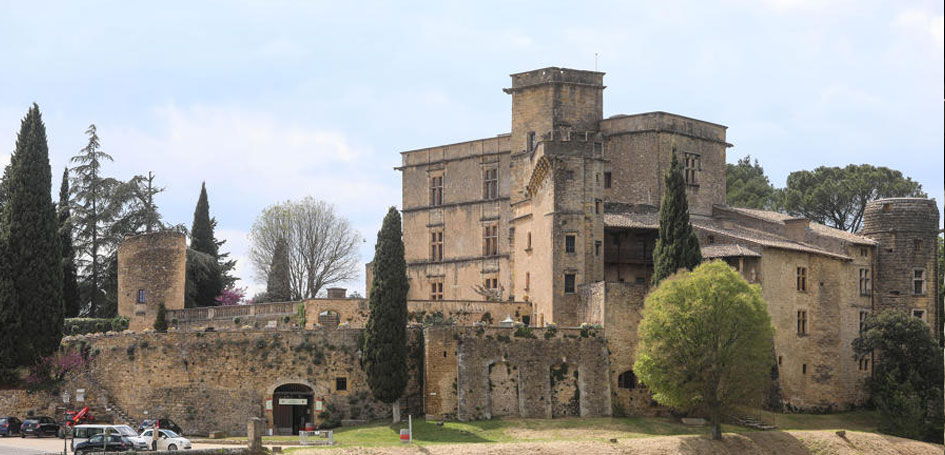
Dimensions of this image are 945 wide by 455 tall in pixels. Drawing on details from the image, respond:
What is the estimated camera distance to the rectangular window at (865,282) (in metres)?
74.8

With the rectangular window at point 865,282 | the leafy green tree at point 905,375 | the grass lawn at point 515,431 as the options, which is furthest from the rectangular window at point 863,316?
the grass lawn at point 515,431

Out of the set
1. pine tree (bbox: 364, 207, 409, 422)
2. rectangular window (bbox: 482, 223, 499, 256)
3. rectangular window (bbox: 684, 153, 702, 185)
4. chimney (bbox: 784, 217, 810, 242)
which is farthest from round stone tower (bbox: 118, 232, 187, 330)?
chimney (bbox: 784, 217, 810, 242)

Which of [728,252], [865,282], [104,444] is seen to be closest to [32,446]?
[104,444]

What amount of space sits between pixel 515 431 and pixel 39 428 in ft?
69.6

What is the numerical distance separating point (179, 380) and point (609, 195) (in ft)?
88.8

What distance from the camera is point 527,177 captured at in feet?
249

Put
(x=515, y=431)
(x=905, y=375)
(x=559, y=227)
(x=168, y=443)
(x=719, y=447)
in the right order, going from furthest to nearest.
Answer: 1. (x=905, y=375)
2. (x=559, y=227)
3. (x=515, y=431)
4. (x=719, y=447)
5. (x=168, y=443)

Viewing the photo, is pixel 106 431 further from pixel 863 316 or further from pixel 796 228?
pixel 863 316

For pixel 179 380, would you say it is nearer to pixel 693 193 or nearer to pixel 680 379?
pixel 680 379

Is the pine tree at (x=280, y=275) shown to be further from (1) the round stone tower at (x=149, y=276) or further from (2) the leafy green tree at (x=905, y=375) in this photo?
(2) the leafy green tree at (x=905, y=375)

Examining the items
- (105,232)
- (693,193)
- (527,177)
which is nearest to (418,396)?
(527,177)

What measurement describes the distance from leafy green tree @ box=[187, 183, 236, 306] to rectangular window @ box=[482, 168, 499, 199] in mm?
18651

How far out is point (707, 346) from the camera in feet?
197

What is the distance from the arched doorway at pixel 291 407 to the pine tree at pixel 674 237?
57.7 feet
